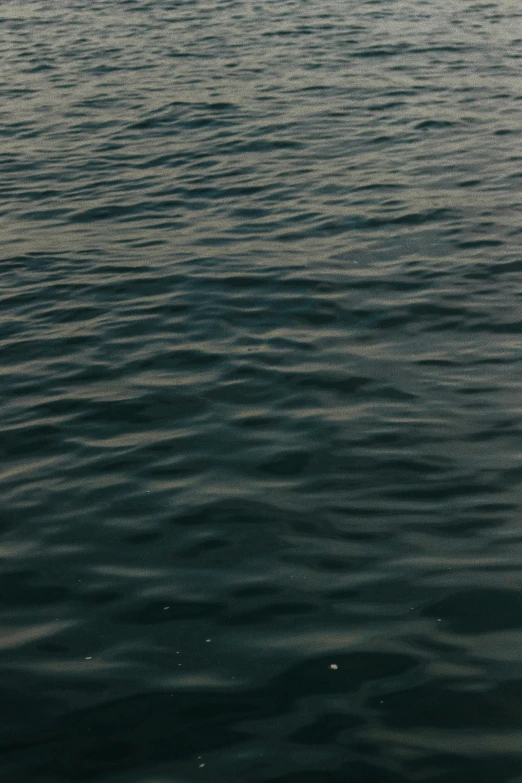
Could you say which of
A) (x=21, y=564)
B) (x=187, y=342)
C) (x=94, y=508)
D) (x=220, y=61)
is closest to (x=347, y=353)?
(x=187, y=342)

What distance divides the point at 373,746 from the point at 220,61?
669 inches

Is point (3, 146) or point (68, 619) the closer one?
point (68, 619)

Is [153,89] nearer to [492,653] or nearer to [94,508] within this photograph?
[94,508]

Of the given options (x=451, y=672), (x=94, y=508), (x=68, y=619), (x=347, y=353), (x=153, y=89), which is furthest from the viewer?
(x=153, y=89)

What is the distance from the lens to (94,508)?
648cm

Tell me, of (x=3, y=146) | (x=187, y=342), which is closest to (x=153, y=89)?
(x=3, y=146)

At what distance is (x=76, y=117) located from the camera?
662 inches

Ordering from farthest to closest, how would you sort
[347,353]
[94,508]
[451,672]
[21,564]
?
1. [347,353]
2. [94,508]
3. [21,564]
4. [451,672]

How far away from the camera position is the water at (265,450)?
4.76m

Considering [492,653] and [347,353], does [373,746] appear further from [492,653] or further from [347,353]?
[347,353]

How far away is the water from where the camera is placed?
4758 mm

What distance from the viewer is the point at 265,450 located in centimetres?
702

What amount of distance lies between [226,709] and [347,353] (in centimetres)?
408

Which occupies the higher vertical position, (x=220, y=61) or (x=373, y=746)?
(x=220, y=61)
